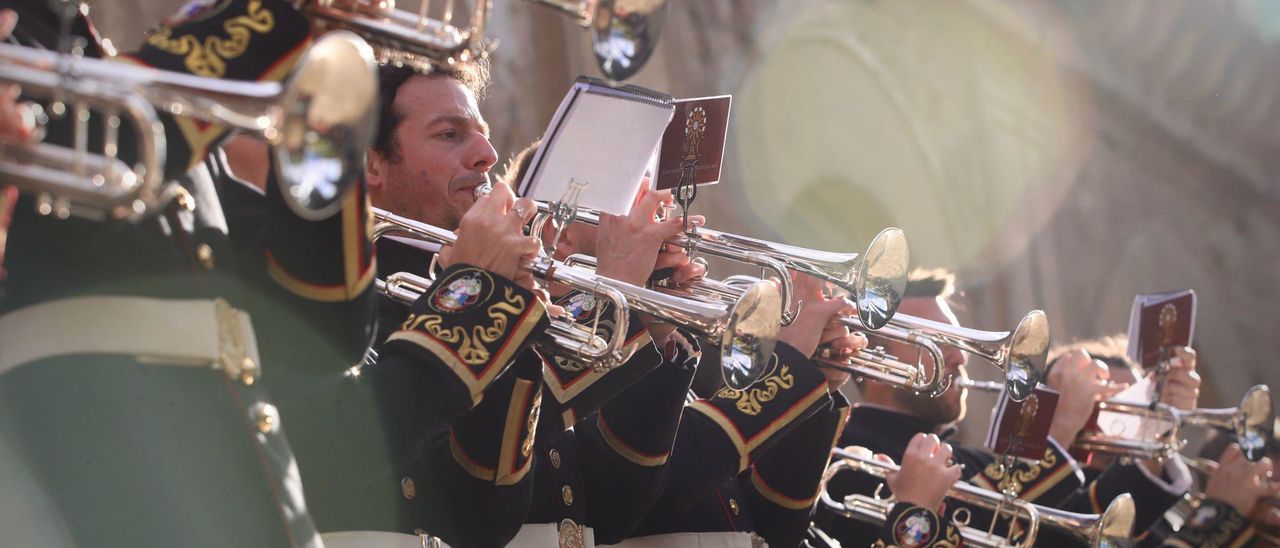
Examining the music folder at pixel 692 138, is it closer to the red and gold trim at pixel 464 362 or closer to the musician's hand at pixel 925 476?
the red and gold trim at pixel 464 362

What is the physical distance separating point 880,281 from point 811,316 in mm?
208

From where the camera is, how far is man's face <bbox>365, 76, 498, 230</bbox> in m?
3.74

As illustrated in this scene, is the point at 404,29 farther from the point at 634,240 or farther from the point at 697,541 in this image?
the point at 697,541

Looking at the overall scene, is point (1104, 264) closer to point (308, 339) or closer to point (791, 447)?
point (791, 447)

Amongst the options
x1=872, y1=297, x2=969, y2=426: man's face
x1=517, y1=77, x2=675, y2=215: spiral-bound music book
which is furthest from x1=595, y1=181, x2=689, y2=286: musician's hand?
x1=872, y1=297, x2=969, y2=426: man's face

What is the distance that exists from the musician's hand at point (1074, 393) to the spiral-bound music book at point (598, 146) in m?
2.82

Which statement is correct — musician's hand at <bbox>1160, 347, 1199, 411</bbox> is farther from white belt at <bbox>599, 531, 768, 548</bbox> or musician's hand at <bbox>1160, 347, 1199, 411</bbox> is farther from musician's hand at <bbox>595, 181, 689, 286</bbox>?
musician's hand at <bbox>595, 181, 689, 286</bbox>

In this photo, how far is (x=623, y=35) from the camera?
2.93 metres

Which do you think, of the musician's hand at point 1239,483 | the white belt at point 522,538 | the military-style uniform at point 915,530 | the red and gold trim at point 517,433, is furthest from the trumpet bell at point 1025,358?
the musician's hand at point 1239,483

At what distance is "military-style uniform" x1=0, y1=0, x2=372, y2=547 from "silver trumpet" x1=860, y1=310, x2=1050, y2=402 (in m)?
2.35

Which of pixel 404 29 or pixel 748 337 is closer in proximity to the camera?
pixel 404 29

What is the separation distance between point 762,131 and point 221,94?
6828mm

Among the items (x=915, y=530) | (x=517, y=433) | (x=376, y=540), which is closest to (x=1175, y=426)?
(x=915, y=530)

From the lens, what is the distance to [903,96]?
9797 mm
